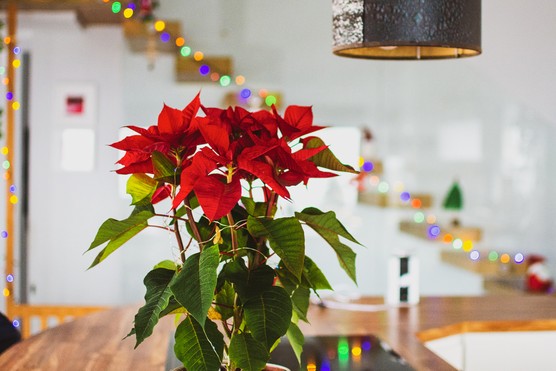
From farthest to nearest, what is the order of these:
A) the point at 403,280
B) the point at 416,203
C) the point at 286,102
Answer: the point at 416,203
the point at 286,102
the point at 403,280

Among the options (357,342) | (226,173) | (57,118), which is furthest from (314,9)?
(226,173)

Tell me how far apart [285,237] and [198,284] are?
154 millimetres

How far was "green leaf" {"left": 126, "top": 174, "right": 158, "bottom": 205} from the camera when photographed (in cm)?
145

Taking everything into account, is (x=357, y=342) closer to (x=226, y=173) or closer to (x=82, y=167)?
(x=226, y=173)

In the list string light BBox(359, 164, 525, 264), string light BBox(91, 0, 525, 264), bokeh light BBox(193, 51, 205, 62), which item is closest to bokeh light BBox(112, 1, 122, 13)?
string light BBox(91, 0, 525, 264)

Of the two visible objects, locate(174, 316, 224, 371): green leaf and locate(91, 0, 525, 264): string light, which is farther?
locate(91, 0, 525, 264): string light

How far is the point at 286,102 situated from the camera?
5.35 m

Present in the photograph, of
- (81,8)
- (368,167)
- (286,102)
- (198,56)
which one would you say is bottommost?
(368,167)

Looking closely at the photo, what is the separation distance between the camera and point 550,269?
557cm

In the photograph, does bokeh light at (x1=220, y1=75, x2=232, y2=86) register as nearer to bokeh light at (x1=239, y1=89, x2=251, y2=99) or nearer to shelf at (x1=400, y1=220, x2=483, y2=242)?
bokeh light at (x1=239, y1=89, x2=251, y2=99)

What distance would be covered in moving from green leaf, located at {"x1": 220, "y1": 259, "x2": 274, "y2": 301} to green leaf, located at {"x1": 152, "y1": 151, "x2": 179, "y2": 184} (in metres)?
0.16

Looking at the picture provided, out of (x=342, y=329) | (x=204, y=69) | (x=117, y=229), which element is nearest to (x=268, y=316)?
(x=117, y=229)

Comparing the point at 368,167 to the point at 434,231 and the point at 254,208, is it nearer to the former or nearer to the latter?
the point at 434,231

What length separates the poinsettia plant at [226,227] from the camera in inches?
50.6
